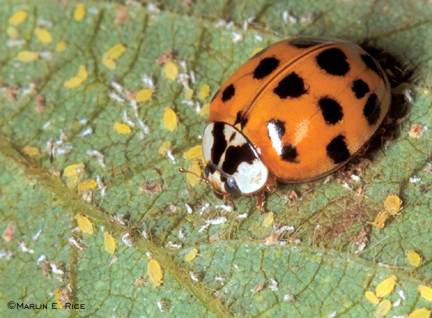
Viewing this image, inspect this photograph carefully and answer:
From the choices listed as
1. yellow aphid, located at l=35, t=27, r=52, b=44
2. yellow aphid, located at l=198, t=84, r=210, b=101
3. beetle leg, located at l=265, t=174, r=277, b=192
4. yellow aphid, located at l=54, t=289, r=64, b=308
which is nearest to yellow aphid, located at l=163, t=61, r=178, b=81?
yellow aphid, located at l=198, t=84, r=210, b=101

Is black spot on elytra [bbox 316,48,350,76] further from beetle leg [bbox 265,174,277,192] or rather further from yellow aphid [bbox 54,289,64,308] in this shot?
yellow aphid [bbox 54,289,64,308]

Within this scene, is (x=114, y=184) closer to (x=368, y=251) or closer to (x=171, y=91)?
(x=171, y=91)

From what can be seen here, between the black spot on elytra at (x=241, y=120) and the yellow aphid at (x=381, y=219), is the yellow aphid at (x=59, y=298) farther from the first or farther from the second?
the yellow aphid at (x=381, y=219)

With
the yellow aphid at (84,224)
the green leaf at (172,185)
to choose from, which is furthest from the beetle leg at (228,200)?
the yellow aphid at (84,224)

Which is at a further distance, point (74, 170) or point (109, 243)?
point (74, 170)

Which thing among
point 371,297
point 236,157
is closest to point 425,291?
point 371,297

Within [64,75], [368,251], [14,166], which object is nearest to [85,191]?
[14,166]

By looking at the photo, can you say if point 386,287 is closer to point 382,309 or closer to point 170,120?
point 382,309
